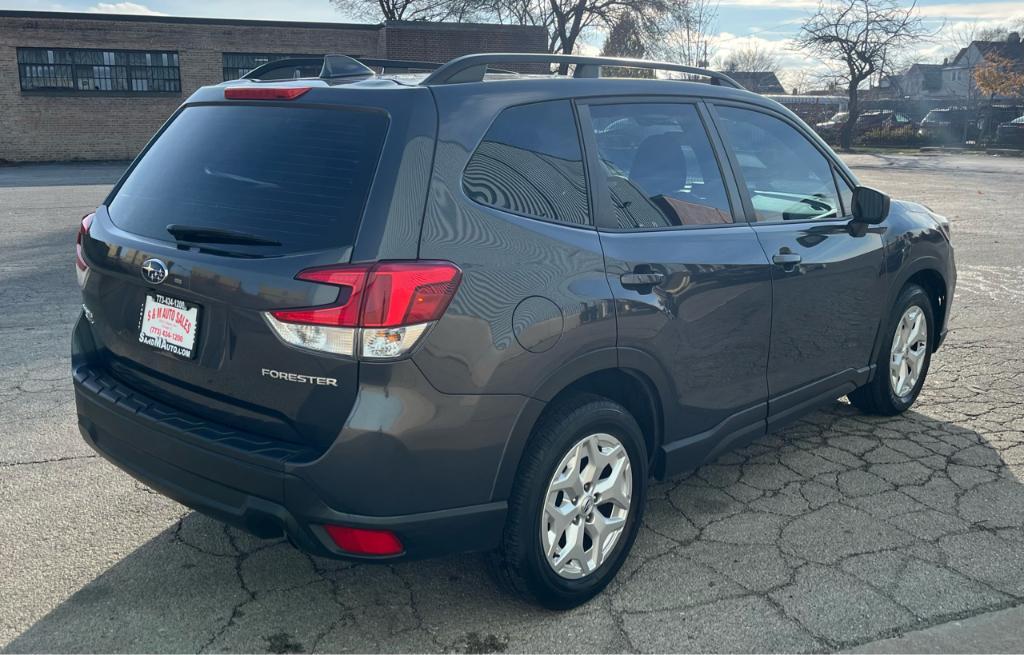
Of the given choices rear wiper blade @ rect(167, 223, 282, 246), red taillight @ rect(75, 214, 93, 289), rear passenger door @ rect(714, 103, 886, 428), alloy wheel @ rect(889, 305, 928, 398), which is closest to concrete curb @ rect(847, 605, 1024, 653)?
rear passenger door @ rect(714, 103, 886, 428)

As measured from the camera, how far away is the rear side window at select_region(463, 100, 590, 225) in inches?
110

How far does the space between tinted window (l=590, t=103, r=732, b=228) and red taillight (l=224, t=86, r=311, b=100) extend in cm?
104

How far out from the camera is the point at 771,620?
9.82 feet

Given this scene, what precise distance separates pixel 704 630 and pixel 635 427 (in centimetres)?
70

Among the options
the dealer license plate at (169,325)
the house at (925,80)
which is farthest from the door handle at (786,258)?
the house at (925,80)

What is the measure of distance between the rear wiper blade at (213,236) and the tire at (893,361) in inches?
130

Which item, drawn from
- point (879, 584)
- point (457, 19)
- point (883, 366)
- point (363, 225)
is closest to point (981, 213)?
point (883, 366)

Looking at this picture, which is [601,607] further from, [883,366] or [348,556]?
[883,366]

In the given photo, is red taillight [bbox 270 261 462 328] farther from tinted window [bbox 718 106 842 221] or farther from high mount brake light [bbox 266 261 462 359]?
tinted window [bbox 718 106 842 221]

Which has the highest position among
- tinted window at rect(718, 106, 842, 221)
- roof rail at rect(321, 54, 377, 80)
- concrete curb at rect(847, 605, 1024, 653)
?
roof rail at rect(321, 54, 377, 80)

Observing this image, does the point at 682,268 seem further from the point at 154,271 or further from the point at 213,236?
the point at 154,271

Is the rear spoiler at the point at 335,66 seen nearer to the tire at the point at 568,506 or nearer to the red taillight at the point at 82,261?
the red taillight at the point at 82,261

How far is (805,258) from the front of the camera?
3.94 meters

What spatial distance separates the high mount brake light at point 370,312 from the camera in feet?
8.05
